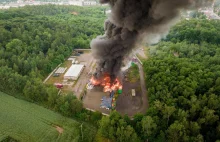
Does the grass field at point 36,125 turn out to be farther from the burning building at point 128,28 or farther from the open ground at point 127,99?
the burning building at point 128,28

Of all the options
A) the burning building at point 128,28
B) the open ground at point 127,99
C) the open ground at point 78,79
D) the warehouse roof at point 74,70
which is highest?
the burning building at point 128,28

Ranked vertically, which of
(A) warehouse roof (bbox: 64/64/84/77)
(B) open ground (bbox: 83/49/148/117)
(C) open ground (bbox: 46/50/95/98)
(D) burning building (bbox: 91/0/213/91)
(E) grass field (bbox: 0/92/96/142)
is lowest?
(E) grass field (bbox: 0/92/96/142)

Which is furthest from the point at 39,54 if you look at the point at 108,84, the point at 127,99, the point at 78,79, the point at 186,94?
the point at 186,94

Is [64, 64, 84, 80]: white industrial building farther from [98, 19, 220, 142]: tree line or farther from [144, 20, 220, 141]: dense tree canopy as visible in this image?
[98, 19, 220, 142]: tree line

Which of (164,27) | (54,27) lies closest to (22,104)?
(164,27)

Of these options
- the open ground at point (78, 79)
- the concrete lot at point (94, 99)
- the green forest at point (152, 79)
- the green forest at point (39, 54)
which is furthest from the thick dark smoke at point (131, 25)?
the green forest at point (39, 54)

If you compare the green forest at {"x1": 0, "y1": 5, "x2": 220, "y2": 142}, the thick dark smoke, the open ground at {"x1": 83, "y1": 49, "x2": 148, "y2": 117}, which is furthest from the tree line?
the thick dark smoke
